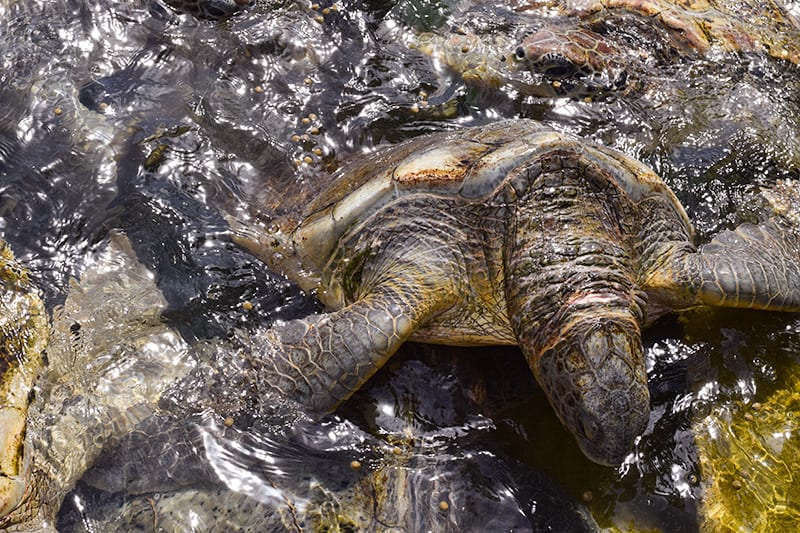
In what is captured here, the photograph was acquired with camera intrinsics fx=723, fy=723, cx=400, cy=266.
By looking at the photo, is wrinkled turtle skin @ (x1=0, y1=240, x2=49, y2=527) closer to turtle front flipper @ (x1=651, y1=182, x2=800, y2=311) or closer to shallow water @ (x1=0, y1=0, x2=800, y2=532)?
shallow water @ (x1=0, y1=0, x2=800, y2=532)

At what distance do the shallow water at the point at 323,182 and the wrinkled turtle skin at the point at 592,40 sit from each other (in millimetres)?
106

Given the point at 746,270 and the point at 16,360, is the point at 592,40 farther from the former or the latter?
the point at 16,360

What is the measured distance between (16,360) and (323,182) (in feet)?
6.52

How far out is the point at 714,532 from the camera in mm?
3283

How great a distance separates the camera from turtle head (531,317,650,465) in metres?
3.10

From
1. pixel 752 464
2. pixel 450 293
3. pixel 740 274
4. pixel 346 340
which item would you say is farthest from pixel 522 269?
pixel 752 464

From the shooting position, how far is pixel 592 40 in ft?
16.8

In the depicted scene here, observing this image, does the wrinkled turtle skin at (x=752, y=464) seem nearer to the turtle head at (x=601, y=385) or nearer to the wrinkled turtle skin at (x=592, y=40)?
the turtle head at (x=601, y=385)

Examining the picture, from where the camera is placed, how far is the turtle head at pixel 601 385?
3096mm

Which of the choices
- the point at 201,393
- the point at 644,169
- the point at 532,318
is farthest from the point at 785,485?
the point at 201,393

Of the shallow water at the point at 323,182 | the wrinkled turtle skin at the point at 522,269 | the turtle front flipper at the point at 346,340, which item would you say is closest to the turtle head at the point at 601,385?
the wrinkled turtle skin at the point at 522,269

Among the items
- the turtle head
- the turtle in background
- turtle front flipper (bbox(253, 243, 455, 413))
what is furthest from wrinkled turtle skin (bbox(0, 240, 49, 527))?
the turtle head

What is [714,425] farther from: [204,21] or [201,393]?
[204,21]

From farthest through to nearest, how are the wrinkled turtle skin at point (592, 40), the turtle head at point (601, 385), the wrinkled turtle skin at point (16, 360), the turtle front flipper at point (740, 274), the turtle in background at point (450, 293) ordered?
the wrinkled turtle skin at point (592, 40), the turtle front flipper at point (740, 274), the turtle in background at point (450, 293), the turtle head at point (601, 385), the wrinkled turtle skin at point (16, 360)
